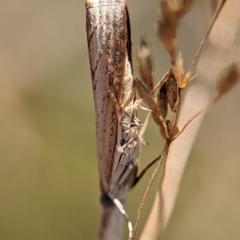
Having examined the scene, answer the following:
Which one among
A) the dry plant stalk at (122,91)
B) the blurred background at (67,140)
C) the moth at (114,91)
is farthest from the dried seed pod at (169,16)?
the blurred background at (67,140)

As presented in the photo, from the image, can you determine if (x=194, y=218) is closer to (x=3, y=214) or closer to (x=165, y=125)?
(x=3, y=214)

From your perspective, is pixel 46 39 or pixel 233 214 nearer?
pixel 233 214

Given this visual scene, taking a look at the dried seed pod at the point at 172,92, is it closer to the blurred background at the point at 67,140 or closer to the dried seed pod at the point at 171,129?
the dried seed pod at the point at 171,129

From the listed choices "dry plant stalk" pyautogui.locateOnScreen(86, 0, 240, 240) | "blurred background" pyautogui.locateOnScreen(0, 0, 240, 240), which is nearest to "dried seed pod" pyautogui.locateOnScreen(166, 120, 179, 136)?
"dry plant stalk" pyautogui.locateOnScreen(86, 0, 240, 240)

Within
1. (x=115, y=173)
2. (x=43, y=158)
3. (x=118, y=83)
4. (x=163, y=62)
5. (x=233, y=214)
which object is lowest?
(x=233, y=214)

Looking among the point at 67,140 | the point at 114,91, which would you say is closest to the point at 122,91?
the point at 114,91

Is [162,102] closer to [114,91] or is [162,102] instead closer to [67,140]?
[114,91]

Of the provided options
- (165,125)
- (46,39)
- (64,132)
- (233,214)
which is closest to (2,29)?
(46,39)
